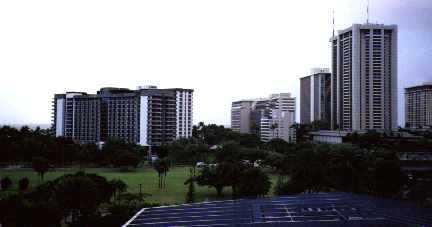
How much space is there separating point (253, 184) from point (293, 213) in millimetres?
12467

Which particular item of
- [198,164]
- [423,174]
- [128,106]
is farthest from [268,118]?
[423,174]

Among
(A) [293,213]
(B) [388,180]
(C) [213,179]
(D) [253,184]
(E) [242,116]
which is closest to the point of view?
(A) [293,213]

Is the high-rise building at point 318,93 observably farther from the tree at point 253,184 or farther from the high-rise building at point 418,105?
the tree at point 253,184

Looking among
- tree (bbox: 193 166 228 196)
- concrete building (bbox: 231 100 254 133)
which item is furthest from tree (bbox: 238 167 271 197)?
concrete building (bbox: 231 100 254 133)

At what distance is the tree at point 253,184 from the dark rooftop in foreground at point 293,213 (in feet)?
30.4

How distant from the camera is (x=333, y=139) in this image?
232ft

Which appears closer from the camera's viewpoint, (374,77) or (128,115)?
(128,115)

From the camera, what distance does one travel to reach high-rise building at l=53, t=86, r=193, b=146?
79000mm

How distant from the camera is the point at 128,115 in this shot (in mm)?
81188

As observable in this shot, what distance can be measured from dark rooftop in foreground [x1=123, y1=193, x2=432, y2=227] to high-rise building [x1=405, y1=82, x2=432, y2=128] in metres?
96.9

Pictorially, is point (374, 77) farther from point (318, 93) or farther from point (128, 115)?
point (128, 115)

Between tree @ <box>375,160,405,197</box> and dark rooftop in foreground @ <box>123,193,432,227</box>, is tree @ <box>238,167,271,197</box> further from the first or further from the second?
dark rooftop in foreground @ <box>123,193,432,227</box>

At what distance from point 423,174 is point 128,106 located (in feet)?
177

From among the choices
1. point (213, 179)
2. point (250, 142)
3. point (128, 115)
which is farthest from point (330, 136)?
point (213, 179)
